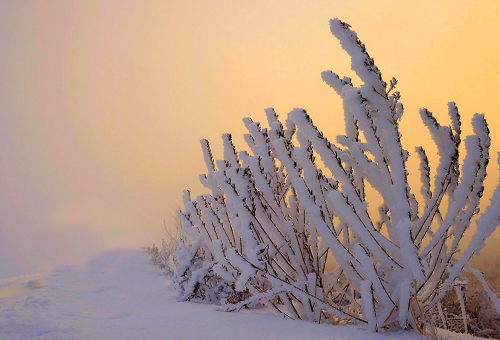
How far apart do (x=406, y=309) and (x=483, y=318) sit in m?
2.56

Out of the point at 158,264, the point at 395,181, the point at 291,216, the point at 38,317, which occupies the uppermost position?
the point at 395,181

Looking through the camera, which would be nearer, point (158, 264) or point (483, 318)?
point (483, 318)

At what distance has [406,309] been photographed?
1.33 meters

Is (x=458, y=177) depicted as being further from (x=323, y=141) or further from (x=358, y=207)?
(x=323, y=141)

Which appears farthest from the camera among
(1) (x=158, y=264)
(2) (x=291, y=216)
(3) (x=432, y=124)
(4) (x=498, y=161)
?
(1) (x=158, y=264)

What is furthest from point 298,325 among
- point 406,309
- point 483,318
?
point 483,318

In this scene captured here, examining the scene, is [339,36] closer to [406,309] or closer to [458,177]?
[458,177]

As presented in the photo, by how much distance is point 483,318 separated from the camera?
3.15m

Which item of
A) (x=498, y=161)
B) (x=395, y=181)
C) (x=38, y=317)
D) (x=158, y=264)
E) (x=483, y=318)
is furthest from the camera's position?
(x=158, y=264)

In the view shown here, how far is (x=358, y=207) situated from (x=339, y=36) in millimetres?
773

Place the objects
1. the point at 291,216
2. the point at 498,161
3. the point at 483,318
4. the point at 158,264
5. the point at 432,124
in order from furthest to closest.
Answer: the point at 158,264 < the point at 483,318 < the point at 291,216 < the point at 432,124 < the point at 498,161

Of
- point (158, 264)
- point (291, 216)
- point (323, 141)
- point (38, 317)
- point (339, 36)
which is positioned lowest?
point (158, 264)

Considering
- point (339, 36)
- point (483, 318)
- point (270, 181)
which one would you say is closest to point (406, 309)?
point (270, 181)

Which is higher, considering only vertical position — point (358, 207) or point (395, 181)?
point (395, 181)
